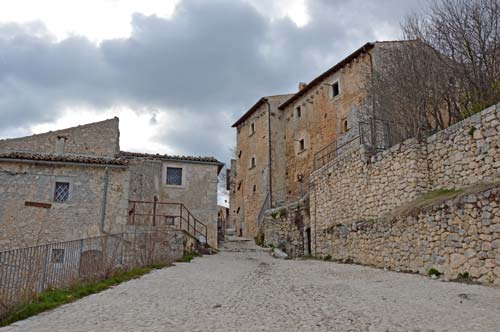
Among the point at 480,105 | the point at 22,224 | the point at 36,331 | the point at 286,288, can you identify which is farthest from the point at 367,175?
the point at 22,224

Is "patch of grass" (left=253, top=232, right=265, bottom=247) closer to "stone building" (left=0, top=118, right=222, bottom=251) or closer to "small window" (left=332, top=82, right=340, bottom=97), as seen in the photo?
"stone building" (left=0, top=118, right=222, bottom=251)

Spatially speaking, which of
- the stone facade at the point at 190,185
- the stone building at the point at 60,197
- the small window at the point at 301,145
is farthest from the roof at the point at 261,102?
the stone building at the point at 60,197

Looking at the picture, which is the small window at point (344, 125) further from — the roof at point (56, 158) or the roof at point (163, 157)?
the roof at point (56, 158)

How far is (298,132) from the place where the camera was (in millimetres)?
28938

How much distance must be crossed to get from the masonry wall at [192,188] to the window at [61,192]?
14.4 feet

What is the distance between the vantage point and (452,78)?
1332cm

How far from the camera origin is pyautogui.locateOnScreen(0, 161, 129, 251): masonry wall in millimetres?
15766

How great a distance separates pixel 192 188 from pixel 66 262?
478 inches

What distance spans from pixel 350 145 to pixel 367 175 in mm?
8279

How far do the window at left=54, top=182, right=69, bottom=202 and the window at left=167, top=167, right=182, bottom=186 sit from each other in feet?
18.9

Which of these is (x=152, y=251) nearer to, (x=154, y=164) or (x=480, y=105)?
(x=154, y=164)

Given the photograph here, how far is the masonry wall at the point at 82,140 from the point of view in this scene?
2064 centimetres

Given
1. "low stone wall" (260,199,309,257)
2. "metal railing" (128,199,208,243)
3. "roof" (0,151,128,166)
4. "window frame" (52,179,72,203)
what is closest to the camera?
"roof" (0,151,128,166)

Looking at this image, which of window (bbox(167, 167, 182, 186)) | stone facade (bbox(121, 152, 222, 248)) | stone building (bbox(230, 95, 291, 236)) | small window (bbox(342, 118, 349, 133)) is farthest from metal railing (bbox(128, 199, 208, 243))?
small window (bbox(342, 118, 349, 133))
